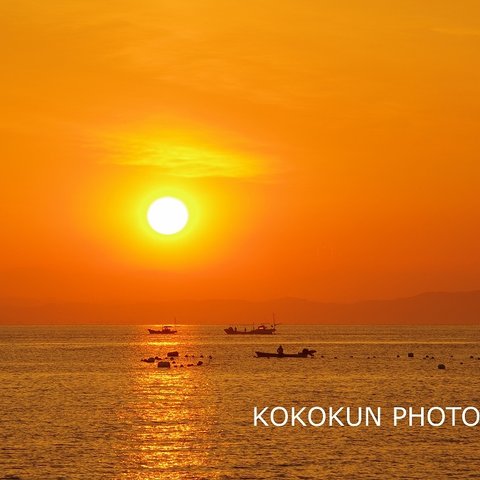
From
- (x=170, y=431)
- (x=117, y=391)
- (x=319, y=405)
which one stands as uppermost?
(x=117, y=391)

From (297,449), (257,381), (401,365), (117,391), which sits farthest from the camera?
(401,365)

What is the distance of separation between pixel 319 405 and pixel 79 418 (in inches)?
1056

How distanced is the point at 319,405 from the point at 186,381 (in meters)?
44.6

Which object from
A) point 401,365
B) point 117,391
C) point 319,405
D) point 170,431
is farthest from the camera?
point 401,365

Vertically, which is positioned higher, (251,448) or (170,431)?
(170,431)

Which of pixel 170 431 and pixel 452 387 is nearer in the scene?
pixel 170 431

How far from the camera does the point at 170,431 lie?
82.8 meters

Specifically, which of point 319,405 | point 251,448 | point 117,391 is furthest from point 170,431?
point 117,391

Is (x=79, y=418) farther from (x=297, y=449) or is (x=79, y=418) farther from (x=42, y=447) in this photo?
(x=297, y=449)

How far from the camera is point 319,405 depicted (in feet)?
340

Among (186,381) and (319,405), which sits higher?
(186,381)

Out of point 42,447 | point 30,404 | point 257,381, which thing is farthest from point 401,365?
point 42,447

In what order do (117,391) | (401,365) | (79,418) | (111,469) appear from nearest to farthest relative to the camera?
Answer: (111,469), (79,418), (117,391), (401,365)

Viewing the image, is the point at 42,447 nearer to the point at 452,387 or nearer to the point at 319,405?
the point at 319,405
